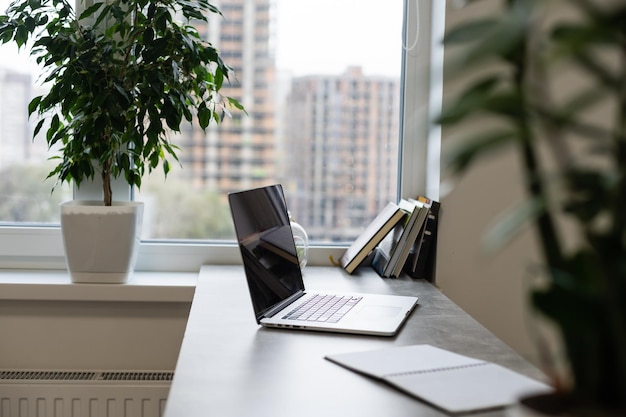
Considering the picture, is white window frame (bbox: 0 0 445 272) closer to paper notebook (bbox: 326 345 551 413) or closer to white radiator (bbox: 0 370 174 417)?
white radiator (bbox: 0 370 174 417)

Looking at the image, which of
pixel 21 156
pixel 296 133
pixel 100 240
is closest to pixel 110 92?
pixel 100 240

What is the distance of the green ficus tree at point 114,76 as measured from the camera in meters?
2.23

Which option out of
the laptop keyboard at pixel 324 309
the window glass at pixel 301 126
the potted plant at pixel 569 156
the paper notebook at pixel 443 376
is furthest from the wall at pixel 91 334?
the potted plant at pixel 569 156

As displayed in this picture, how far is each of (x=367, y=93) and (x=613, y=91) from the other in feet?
6.97

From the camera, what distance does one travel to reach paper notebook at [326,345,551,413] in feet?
3.91

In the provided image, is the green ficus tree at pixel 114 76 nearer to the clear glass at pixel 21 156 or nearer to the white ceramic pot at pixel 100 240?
the white ceramic pot at pixel 100 240

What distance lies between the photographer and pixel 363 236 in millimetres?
2570

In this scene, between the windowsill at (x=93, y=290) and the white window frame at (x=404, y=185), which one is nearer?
the windowsill at (x=93, y=290)

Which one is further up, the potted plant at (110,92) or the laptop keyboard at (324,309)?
the potted plant at (110,92)

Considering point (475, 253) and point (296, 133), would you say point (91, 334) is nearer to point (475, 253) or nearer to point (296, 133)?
point (296, 133)

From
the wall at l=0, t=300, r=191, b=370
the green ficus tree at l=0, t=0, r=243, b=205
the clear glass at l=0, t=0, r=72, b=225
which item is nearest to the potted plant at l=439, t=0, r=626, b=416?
the green ficus tree at l=0, t=0, r=243, b=205

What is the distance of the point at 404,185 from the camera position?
2719 mm

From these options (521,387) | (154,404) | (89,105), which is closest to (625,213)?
(521,387)

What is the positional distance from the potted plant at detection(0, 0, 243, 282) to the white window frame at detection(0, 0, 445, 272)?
0.22 metres
